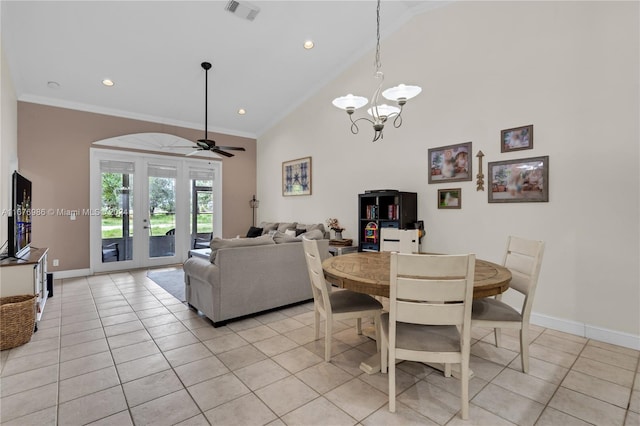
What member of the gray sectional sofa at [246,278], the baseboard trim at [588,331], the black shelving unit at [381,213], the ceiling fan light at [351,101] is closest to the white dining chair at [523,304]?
the baseboard trim at [588,331]

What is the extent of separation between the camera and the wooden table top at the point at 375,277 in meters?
1.87

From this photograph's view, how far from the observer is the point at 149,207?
623cm

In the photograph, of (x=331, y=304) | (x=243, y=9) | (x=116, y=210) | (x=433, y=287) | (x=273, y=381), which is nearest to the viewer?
(x=433, y=287)

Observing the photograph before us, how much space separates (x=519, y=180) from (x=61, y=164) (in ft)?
23.1

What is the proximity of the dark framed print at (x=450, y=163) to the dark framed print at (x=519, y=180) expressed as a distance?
309 mm

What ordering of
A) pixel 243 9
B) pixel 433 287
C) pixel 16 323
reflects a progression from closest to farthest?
1. pixel 433 287
2. pixel 16 323
3. pixel 243 9

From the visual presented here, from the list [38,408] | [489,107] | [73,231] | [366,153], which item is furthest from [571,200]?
[73,231]

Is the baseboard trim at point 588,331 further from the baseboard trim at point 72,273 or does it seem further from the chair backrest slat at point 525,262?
the baseboard trim at point 72,273

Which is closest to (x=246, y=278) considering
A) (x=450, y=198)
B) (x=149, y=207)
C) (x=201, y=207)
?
(x=450, y=198)

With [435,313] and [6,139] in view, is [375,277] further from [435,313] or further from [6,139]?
[6,139]

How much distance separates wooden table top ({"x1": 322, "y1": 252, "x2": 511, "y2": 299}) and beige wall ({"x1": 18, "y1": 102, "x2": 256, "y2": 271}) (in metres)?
5.31

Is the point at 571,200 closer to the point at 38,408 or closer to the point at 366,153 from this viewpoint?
the point at 366,153

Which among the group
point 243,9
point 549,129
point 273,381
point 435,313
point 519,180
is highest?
point 243,9

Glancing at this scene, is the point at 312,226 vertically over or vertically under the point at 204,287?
over
